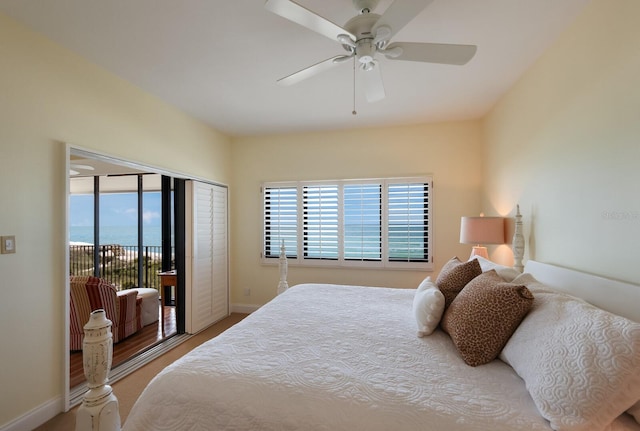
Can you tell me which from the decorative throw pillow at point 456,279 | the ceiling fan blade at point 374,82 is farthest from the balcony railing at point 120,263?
the decorative throw pillow at point 456,279

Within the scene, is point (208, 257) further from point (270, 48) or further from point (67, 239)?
point (270, 48)

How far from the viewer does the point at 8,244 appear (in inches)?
71.6

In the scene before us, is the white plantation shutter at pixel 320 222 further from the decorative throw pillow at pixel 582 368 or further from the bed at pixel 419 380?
the decorative throw pillow at pixel 582 368

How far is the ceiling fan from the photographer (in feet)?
4.31

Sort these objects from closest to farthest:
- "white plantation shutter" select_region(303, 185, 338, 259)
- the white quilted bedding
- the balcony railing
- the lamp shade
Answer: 1. the white quilted bedding
2. the lamp shade
3. "white plantation shutter" select_region(303, 185, 338, 259)
4. the balcony railing

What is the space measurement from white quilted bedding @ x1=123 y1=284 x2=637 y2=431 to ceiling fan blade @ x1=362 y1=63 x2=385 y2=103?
162 centimetres

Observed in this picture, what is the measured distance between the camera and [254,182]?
4.27 metres

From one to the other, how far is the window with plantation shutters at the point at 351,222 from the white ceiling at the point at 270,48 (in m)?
1.02

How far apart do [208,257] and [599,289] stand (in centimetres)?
365

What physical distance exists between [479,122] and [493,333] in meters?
3.05

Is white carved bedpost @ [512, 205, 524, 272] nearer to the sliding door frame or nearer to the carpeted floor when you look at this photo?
the carpeted floor

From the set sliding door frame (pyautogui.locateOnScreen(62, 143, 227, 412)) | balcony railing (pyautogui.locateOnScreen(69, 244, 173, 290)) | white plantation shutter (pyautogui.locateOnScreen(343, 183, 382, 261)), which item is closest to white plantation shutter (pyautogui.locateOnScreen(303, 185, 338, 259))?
white plantation shutter (pyautogui.locateOnScreen(343, 183, 382, 261))

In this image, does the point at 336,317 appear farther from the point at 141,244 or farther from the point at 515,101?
the point at 141,244

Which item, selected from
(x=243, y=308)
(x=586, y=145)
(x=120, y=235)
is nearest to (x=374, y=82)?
(x=586, y=145)
